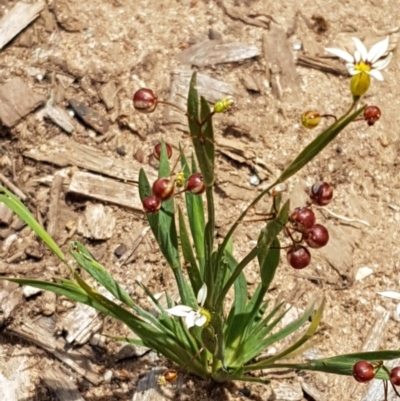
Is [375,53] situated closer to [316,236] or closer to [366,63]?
[366,63]

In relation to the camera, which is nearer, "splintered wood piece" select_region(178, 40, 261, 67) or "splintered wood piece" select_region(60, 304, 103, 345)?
"splintered wood piece" select_region(60, 304, 103, 345)

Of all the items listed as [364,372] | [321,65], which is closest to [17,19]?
[321,65]

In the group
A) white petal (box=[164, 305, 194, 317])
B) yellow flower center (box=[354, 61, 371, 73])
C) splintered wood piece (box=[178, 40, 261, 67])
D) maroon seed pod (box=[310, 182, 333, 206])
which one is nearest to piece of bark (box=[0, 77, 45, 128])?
splintered wood piece (box=[178, 40, 261, 67])

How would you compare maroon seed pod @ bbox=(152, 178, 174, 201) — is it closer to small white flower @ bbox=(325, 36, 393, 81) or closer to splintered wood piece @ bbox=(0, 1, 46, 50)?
small white flower @ bbox=(325, 36, 393, 81)

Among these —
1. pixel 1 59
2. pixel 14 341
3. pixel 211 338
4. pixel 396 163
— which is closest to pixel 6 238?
pixel 14 341

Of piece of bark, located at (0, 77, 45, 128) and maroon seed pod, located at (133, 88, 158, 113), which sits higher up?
maroon seed pod, located at (133, 88, 158, 113)

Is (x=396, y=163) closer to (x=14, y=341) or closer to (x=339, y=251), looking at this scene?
(x=339, y=251)
